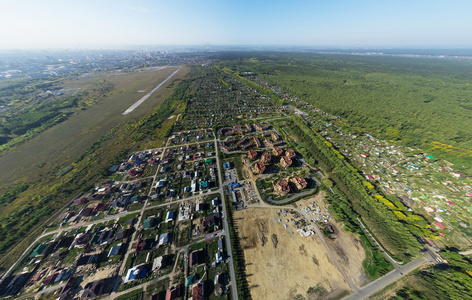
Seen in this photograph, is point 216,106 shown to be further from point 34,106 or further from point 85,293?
point 34,106

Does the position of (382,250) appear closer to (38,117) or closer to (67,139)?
(67,139)

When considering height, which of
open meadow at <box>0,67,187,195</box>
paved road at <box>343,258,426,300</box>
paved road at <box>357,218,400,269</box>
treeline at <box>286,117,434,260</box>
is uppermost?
open meadow at <box>0,67,187,195</box>

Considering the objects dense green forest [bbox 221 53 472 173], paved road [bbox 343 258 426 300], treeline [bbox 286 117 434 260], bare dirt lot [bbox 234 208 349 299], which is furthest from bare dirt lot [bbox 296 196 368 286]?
dense green forest [bbox 221 53 472 173]

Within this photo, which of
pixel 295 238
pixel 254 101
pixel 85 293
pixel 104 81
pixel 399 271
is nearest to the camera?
pixel 85 293

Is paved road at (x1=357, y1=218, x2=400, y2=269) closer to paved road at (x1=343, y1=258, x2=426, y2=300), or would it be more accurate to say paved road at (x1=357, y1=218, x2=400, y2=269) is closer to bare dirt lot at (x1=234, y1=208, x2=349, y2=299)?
paved road at (x1=343, y1=258, x2=426, y2=300)

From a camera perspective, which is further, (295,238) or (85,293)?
(295,238)

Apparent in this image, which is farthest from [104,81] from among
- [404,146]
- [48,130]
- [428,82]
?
[428,82]

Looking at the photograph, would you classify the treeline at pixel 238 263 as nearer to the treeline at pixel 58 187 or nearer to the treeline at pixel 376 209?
the treeline at pixel 376 209
